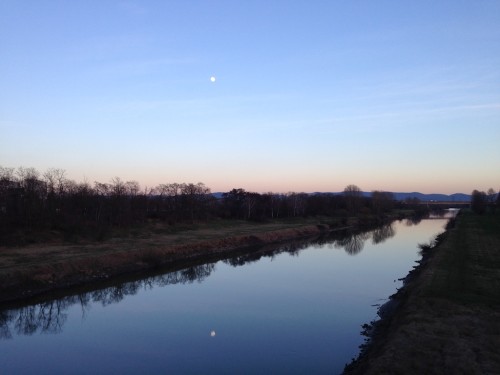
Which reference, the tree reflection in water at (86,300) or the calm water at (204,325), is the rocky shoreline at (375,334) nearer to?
the calm water at (204,325)

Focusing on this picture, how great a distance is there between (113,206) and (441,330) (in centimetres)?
4015

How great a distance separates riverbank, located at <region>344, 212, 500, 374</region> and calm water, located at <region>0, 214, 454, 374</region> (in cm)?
126

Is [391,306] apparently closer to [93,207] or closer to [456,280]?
[456,280]

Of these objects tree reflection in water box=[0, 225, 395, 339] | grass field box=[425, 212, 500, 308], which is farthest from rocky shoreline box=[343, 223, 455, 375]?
tree reflection in water box=[0, 225, 395, 339]

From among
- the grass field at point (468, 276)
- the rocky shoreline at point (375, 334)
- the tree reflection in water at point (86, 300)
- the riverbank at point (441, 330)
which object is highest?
the grass field at point (468, 276)

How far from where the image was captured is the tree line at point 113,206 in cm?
3391

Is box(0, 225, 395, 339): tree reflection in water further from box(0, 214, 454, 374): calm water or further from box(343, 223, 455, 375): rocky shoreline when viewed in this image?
box(343, 223, 455, 375): rocky shoreline

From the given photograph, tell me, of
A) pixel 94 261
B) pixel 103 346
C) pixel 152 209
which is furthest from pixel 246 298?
pixel 152 209

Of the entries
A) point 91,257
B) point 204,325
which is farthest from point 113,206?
point 204,325

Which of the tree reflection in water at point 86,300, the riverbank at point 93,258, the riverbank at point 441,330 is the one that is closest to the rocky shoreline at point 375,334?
the riverbank at point 441,330

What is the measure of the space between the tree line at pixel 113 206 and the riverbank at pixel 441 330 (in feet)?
85.0

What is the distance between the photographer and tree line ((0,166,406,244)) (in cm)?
3391

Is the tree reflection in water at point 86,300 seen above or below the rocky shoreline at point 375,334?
below

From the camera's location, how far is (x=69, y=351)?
42.7 feet
